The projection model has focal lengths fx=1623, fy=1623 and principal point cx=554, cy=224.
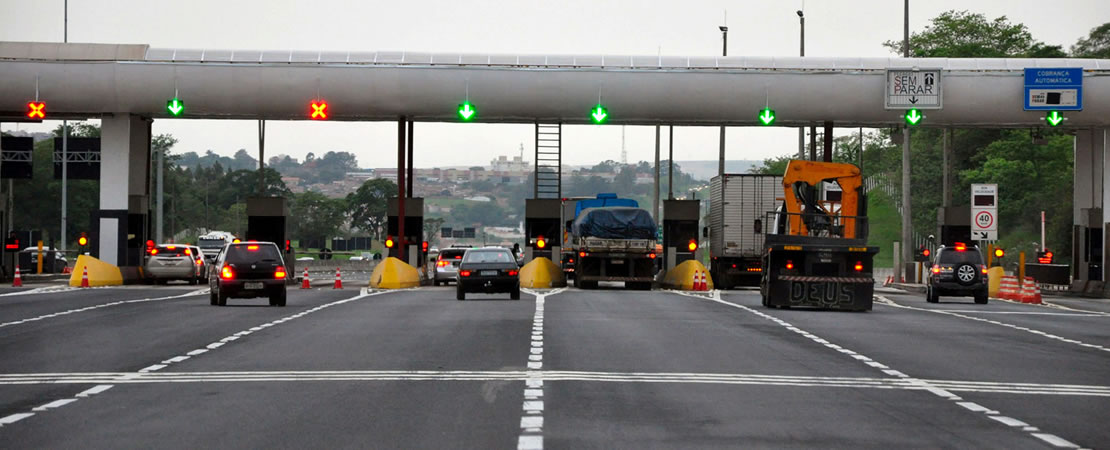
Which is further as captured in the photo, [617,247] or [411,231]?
[411,231]

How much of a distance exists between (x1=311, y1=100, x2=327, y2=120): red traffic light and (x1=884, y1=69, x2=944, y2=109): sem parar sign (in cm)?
1646

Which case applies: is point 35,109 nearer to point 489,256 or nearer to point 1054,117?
point 489,256

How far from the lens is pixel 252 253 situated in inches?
1394

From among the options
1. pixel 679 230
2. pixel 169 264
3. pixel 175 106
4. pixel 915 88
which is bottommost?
pixel 169 264

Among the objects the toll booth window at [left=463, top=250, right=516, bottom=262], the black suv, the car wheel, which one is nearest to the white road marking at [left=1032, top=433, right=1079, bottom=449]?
the toll booth window at [left=463, top=250, right=516, bottom=262]

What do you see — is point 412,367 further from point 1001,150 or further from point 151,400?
point 1001,150

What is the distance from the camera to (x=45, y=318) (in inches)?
1161

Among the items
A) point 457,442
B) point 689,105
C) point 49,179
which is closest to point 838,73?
point 689,105

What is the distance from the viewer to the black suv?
146ft

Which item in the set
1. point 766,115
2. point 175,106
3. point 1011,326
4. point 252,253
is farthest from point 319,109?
point 1011,326

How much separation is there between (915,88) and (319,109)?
684 inches

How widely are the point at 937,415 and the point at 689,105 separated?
35.4 m

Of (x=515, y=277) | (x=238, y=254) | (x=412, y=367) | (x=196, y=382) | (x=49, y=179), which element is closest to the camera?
(x=196, y=382)

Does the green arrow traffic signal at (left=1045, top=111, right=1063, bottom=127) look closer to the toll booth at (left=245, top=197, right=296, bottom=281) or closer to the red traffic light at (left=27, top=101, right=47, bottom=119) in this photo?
the toll booth at (left=245, top=197, right=296, bottom=281)
